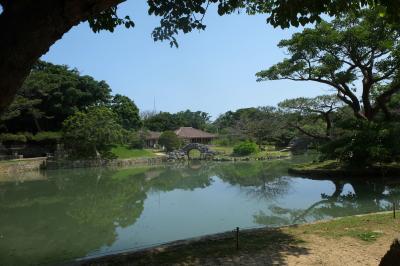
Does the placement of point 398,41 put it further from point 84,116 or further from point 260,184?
point 84,116

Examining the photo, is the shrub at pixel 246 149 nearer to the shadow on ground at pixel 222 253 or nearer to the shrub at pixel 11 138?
the shrub at pixel 11 138

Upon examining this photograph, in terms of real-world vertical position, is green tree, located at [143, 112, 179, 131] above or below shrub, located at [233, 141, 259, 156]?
above

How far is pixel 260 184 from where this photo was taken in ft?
56.2

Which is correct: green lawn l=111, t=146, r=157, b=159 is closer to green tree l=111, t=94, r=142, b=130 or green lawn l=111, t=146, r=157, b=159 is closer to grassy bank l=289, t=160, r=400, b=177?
green tree l=111, t=94, r=142, b=130

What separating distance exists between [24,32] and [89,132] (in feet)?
89.6

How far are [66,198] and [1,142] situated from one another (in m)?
17.6

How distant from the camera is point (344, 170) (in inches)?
619

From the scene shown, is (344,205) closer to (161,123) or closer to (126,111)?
(126,111)

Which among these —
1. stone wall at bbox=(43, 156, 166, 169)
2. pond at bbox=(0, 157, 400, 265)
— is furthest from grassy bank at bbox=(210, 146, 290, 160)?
pond at bbox=(0, 157, 400, 265)

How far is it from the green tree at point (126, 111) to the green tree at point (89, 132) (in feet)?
24.3

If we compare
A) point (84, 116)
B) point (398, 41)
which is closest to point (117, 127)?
point (84, 116)

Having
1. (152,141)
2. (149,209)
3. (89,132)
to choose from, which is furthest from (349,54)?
(152,141)

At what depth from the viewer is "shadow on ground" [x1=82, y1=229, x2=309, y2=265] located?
185 inches

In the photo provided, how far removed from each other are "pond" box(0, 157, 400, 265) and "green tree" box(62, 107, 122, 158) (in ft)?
33.7
